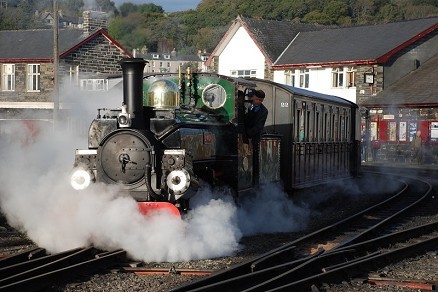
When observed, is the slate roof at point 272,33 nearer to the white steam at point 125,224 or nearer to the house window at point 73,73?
the house window at point 73,73

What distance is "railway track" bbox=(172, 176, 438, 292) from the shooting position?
25.0 feet

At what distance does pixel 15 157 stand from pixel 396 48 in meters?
→ 29.3

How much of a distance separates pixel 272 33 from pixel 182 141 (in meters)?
38.7

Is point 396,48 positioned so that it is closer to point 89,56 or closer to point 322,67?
point 322,67

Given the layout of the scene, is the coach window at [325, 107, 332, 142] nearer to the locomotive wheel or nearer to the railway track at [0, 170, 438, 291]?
the railway track at [0, 170, 438, 291]

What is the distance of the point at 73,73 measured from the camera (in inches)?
1622

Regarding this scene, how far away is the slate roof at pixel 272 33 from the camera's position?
46.0m

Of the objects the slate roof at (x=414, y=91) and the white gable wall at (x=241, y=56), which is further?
the white gable wall at (x=241, y=56)

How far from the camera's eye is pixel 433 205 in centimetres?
1712

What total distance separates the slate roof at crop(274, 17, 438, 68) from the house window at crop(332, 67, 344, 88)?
2.19 ft

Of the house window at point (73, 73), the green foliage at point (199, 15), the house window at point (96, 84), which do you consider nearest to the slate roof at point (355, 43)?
the green foliage at point (199, 15)

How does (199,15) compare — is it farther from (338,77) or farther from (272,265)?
(272,265)

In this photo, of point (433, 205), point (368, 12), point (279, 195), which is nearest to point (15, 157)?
point (279, 195)

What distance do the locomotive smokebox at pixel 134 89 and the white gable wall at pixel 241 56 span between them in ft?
120
